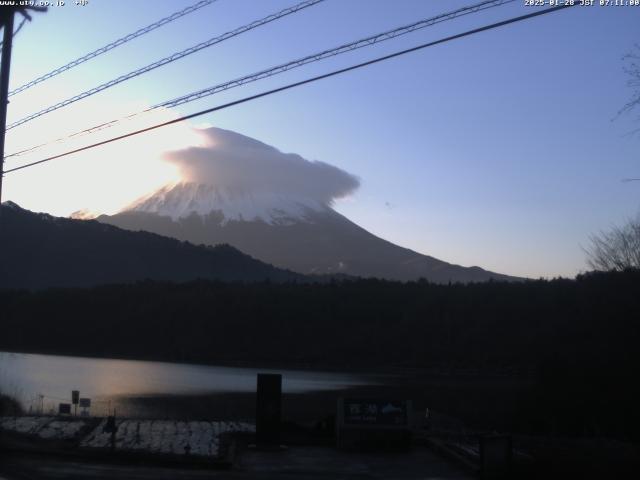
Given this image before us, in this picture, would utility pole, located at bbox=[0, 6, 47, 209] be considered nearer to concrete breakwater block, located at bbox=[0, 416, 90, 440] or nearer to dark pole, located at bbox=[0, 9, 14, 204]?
dark pole, located at bbox=[0, 9, 14, 204]

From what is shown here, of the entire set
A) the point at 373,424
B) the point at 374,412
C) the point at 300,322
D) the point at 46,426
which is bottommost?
the point at 46,426

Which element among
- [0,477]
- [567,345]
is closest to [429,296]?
[567,345]

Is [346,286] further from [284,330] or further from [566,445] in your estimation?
[566,445]

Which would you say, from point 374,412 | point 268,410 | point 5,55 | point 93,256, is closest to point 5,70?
point 5,55

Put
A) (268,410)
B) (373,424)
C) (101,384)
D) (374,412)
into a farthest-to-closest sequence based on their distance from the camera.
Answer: (101,384) < (373,424) < (374,412) < (268,410)

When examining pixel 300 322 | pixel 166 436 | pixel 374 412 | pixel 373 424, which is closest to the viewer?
pixel 374 412

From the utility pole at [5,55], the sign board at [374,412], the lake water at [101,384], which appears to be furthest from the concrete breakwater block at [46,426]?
the lake water at [101,384]

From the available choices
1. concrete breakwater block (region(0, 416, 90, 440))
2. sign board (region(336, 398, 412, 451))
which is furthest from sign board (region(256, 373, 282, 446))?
concrete breakwater block (region(0, 416, 90, 440))

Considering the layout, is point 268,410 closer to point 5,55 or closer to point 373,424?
point 373,424
